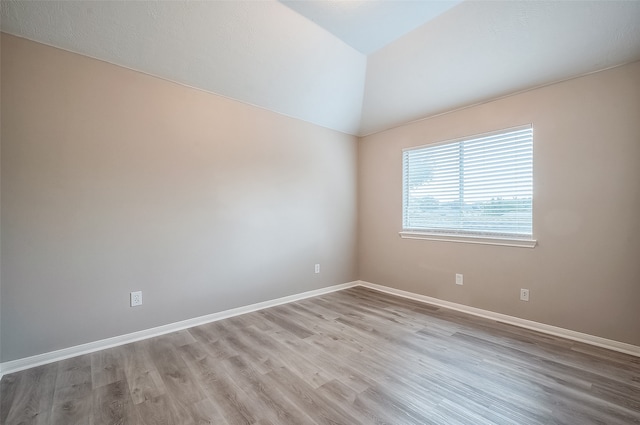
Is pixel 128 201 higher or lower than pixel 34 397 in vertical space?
higher

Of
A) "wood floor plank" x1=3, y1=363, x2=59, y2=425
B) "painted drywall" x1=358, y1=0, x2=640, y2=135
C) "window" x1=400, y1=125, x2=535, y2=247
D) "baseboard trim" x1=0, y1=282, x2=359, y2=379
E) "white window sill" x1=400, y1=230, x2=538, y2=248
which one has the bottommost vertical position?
"wood floor plank" x1=3, y1=363, x2=59, y2=425

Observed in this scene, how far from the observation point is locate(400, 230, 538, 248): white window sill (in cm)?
267

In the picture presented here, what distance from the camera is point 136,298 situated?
2396 millimetres

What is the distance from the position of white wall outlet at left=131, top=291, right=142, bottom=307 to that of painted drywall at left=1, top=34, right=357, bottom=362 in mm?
48

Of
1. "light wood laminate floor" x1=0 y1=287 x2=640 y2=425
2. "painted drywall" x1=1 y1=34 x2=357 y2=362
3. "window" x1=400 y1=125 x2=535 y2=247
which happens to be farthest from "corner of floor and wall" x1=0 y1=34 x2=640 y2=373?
"light wood laminate floor" x1=0 y1=287 x2=640 y2=425

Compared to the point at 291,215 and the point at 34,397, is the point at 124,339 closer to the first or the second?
the point at 34,397

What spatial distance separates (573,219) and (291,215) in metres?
2.87

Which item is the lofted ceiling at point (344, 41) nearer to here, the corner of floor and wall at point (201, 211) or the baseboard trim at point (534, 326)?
the corner of floor and wall at point (201, 211)

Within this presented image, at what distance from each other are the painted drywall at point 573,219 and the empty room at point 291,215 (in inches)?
0.7

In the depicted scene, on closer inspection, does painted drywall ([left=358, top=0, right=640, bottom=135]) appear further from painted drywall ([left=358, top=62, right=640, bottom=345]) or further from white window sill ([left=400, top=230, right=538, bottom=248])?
white window sill ([left=400, top=230, right=538, bottom=248])

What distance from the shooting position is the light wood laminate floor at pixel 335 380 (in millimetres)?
1504

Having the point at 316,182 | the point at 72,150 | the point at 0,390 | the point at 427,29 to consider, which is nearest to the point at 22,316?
the point at 0,390

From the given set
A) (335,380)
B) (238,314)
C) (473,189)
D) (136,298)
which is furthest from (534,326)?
(136,298)

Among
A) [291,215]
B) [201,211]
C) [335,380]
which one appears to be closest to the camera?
[335,380]
